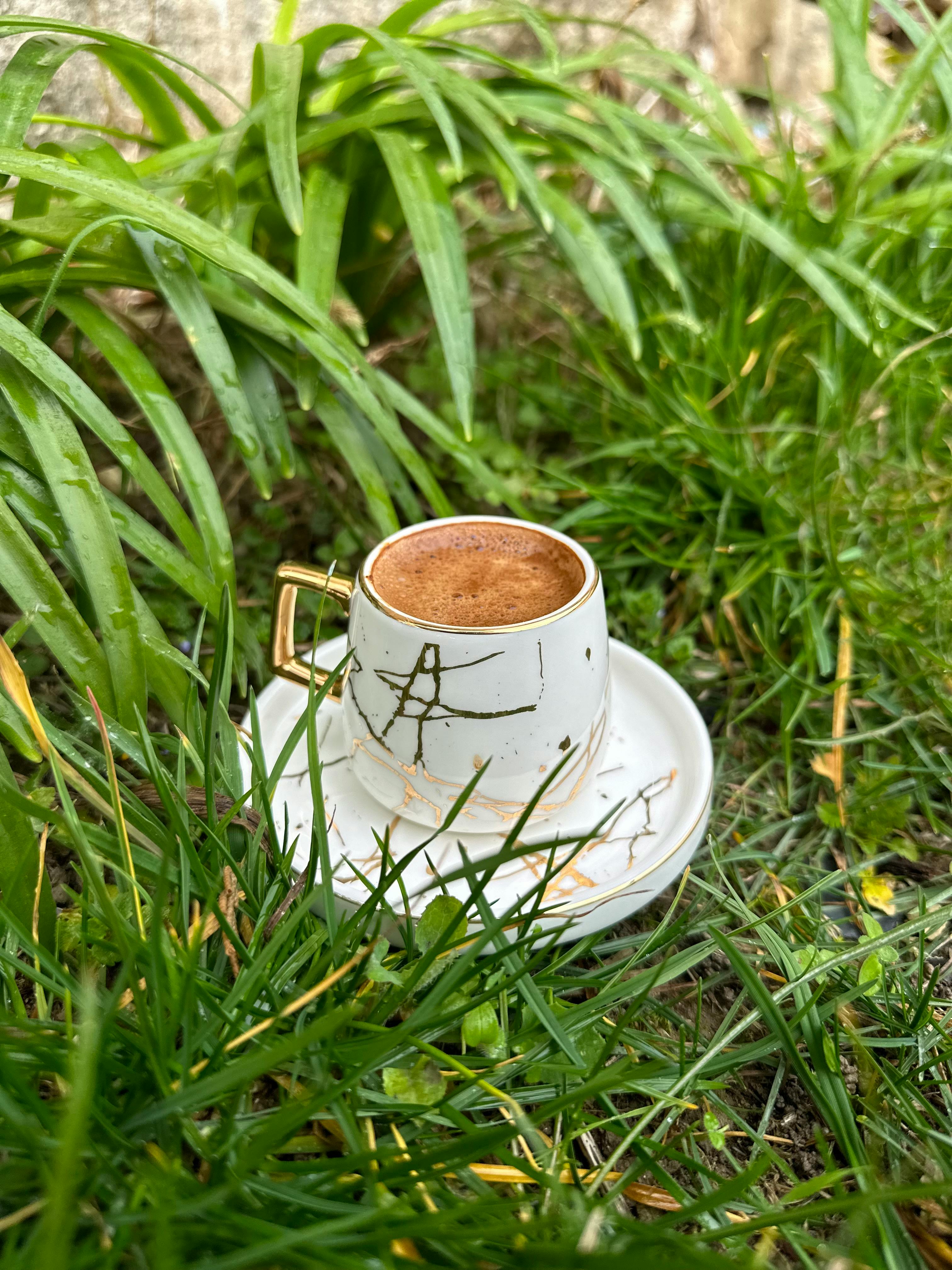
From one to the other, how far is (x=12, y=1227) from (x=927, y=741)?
43.2 inches

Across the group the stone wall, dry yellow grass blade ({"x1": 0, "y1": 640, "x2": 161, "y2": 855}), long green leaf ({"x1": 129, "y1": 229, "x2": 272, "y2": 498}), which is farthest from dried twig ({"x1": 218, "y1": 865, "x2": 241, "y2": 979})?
the stone wall

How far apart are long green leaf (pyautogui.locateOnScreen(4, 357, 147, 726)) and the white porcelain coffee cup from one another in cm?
18

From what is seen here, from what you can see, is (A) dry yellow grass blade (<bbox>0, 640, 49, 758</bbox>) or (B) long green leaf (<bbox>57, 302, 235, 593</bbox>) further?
(B) long green leaf (<bbox>57, 302, 235, 593</bbox>)

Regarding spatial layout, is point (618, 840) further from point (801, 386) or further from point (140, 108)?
point (140, 108)

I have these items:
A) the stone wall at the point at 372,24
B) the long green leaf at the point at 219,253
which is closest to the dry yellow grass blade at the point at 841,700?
the long green leaf at the point at 219,253

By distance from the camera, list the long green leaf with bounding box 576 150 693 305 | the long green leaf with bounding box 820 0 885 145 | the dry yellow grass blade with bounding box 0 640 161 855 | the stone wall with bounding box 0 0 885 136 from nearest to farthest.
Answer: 1. the dry yellow grass blade with bounding box 0 640 161 855
2. the long green leaf with bounding box 576 150 693 305
3. the stone wall with bounding box 0 0 885 136
4. the long green leaf with bounding box 820 0 885 145

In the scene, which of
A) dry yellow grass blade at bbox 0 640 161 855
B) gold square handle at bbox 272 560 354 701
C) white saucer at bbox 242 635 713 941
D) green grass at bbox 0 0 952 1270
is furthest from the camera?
gold square handle at bbox 272 560 354 701

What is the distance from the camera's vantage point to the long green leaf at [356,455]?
1149 millimetres

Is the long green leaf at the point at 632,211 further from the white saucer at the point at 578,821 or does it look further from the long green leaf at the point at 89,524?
the long green leaf at the point at 89,524

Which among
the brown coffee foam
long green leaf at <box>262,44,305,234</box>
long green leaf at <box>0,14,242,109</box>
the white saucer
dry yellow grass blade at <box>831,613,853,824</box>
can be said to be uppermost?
long green leaf at <box>0,14,242,109</box>

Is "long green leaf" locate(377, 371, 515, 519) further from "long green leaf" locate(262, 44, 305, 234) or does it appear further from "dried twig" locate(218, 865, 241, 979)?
"dried twig" locate(218, 865, 241, 979)

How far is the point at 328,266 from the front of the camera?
1.14 metres

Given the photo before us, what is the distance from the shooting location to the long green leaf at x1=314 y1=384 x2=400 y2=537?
3.77 ft

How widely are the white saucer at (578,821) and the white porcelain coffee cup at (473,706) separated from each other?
0.11 ft
